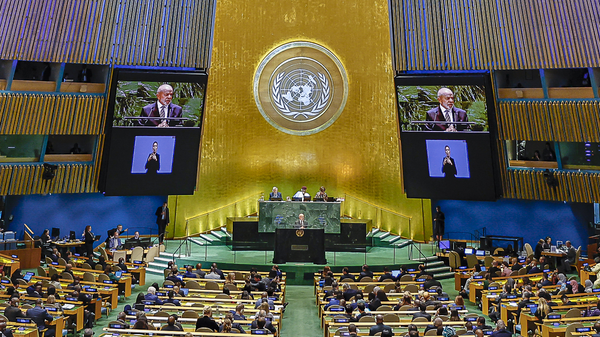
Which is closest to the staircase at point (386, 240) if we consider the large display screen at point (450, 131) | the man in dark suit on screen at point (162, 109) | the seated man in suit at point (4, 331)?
the large display screen at point (450, 131)

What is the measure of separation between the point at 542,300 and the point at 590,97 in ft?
31.5

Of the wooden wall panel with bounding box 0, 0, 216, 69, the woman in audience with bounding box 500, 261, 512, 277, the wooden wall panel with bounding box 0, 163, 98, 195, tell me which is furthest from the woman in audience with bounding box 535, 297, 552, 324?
the wooden wall panel with bounding box 0, 163, 98, 195

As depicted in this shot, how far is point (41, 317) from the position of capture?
9812mm

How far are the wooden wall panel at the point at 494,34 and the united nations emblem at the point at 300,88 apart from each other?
3.56 meters

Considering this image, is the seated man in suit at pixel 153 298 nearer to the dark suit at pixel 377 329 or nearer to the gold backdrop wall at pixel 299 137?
the dark suit at pixel 377 329

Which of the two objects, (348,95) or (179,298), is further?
(348,95)

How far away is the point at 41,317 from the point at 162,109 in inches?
367

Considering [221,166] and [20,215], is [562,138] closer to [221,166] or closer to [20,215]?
[221,166]

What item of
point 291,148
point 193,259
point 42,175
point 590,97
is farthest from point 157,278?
point 590,97

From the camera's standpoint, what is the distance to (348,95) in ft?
Answer: 70.9

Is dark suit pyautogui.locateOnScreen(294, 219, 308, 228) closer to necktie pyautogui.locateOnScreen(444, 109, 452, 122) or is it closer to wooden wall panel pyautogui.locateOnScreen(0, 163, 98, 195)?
necktie pyautogui.locateOnScreen(444, 109, 452, 122)

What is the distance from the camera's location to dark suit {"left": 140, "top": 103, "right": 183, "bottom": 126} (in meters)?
18.0

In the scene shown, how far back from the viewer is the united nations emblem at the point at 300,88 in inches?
848

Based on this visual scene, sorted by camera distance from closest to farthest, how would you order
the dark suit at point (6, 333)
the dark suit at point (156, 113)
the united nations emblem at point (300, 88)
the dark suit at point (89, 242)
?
the dark suit at point (6, 333) → the dark suit at point (89, 242) → the dark suit at point (156, 113) → the united nations emblem at point (300, 88)
